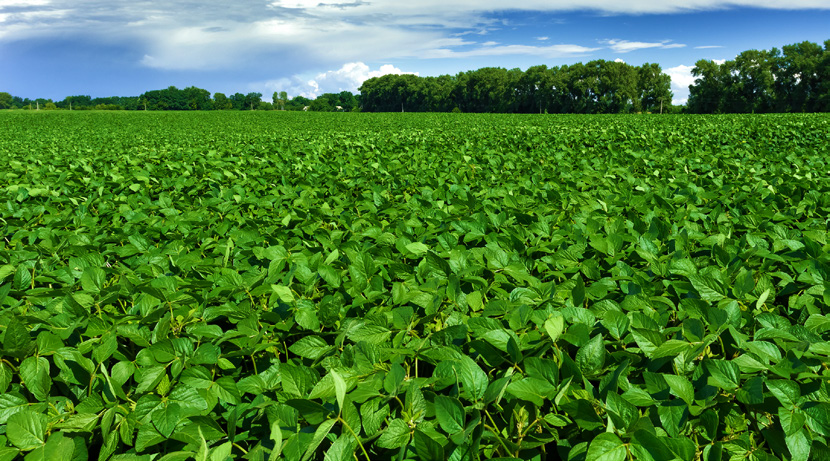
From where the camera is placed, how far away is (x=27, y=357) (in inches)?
58.3

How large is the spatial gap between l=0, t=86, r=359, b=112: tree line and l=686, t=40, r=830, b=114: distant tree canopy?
315ft

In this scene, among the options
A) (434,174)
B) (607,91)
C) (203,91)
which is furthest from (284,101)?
(434,174)

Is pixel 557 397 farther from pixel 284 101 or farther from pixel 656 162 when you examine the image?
pixel 284 101

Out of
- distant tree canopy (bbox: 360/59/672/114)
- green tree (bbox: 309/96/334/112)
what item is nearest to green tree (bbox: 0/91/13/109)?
green tree (bbox: 309/96/334/112)

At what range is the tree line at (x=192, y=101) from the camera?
131625 mm

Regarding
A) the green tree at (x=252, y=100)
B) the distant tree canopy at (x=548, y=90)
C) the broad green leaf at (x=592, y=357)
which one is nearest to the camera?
the broad green leaf at (x=592, y=357)

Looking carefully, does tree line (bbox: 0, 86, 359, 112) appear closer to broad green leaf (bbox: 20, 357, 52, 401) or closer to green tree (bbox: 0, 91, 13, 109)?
green tree (bbox: 0, 91, 13, 109)

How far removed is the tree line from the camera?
132 meters

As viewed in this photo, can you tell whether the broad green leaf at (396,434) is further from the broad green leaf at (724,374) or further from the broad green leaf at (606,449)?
the broad green leaf at (724,374)

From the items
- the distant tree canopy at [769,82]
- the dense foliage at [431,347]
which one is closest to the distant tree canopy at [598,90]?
the distant tree canopy at [769,82]

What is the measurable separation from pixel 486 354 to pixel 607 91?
333 ft

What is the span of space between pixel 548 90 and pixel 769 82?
3708 centimetres

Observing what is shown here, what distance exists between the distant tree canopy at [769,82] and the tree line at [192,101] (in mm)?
96009

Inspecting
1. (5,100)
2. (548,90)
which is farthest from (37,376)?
(5,100)
